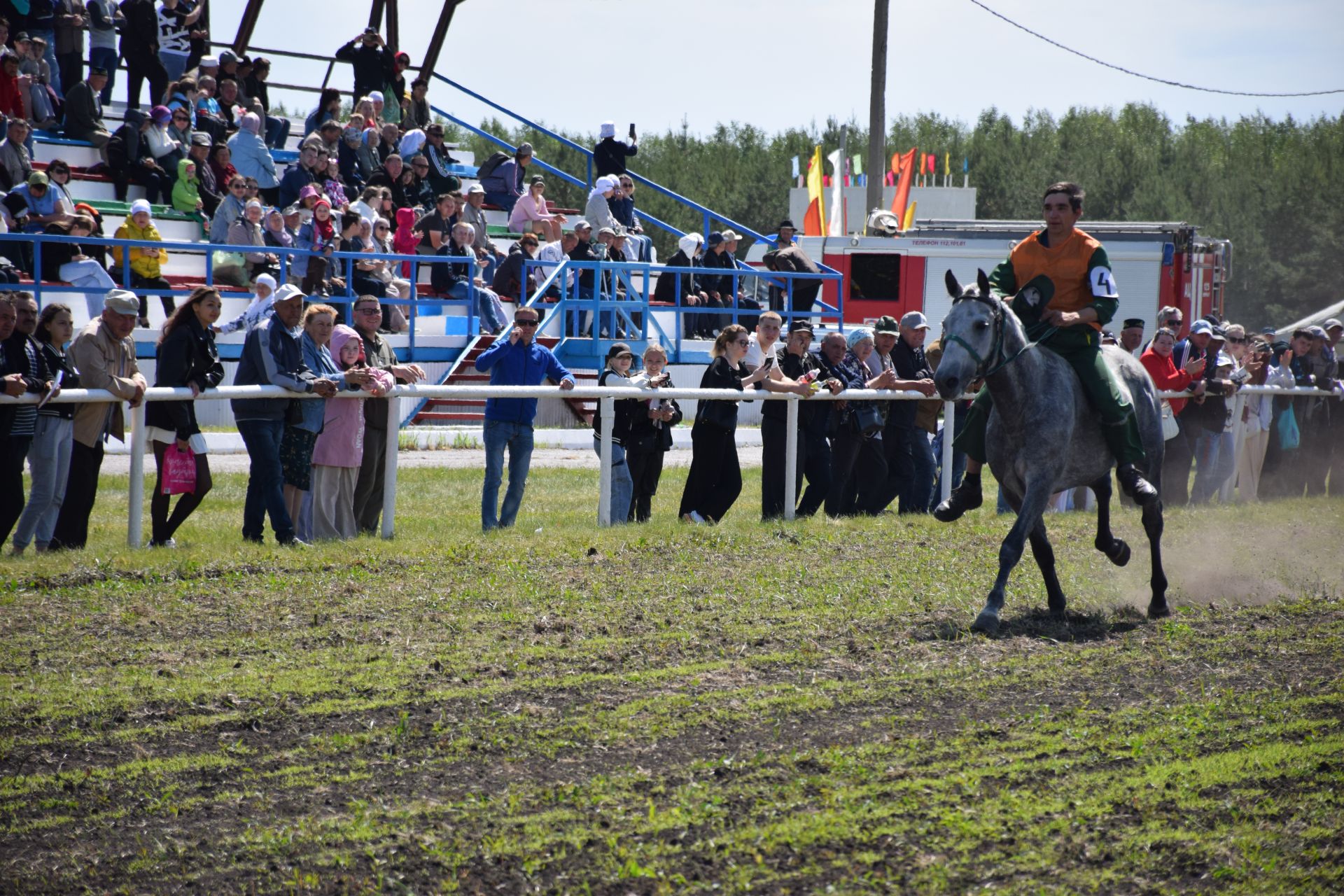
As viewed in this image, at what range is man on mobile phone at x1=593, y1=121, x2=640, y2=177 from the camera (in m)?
26.8

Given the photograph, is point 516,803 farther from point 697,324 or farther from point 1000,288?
point 697,324

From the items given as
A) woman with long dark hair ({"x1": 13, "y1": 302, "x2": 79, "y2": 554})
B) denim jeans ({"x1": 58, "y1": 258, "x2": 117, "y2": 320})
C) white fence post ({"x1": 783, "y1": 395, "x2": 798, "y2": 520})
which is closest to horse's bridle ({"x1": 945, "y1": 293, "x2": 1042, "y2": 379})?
white fence post ({"x1": 783, "y1": 395, "x2": 798, "y2": 520})

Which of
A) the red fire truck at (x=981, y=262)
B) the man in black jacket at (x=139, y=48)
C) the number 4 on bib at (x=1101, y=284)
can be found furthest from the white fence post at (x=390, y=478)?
the red fire truck at (x=981, y=262)

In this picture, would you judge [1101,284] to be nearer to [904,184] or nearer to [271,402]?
[271,402]

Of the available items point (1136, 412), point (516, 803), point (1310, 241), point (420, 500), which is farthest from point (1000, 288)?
point (1310, 241)

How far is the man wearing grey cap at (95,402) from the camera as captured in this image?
9508mm

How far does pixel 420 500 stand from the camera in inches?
552

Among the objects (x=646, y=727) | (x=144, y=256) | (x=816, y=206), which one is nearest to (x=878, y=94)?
(x=816, y=206)

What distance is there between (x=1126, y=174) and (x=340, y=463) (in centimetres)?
6033

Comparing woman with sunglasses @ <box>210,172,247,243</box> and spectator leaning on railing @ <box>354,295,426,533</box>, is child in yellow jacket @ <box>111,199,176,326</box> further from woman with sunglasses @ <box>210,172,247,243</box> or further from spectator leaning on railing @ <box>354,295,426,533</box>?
spectator leaning on railing @ <box>354,295,426,533</box>

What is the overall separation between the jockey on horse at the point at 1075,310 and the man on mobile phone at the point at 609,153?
18.5 meters

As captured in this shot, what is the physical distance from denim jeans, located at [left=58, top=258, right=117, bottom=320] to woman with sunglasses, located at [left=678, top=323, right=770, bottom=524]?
8403 millimetres

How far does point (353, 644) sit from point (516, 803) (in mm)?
2804

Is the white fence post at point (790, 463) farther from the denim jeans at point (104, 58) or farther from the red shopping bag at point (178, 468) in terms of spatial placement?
the denim jeans at point (104, 58)
